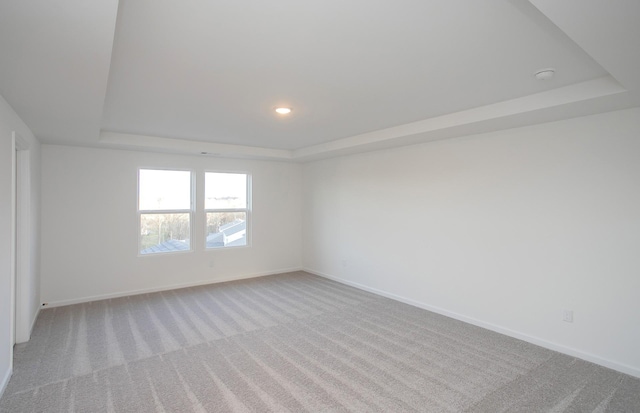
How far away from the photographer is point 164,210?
541cm

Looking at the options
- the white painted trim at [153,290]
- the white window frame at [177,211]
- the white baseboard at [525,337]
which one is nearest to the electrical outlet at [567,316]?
the white baseboard at [525,337]

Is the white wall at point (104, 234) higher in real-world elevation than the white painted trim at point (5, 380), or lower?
higher

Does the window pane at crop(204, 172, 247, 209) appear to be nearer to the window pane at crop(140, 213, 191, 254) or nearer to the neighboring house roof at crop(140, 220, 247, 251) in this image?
the neighboring house roof at crop(140, 220, 247, 251)

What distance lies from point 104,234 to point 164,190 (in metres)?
1.07

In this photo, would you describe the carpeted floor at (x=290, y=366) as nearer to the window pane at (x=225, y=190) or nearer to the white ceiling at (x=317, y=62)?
the window pane at (x=225, y=190)

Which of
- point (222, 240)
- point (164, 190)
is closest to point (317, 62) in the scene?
point (164, 190)

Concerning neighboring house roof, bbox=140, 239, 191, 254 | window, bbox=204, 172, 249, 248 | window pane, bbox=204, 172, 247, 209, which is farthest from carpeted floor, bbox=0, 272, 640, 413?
window pane, bbox=204, 172, 247, 209

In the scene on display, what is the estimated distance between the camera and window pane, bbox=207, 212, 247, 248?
591 cm

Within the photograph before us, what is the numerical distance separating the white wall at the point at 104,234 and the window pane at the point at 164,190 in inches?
5.8

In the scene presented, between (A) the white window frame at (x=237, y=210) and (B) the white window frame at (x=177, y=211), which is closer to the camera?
(B) the white window frame at (x=177, y=211)

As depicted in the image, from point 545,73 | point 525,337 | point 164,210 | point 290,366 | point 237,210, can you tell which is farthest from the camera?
point 237,210

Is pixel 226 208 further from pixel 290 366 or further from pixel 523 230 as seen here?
pixel 523 230

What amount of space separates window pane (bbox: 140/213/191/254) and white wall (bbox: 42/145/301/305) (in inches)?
5.2

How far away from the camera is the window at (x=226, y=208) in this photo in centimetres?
589
